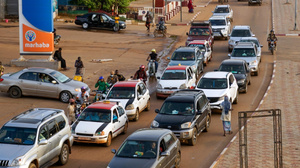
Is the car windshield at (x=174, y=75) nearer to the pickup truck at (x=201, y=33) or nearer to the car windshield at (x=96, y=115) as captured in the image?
the car windshield at (x=96, y=115)

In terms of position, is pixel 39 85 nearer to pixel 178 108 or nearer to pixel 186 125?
pixel 178 108

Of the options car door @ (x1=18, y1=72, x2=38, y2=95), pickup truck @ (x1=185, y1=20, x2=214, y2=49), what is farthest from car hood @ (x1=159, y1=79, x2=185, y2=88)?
pickup truck @ (x1=185, y1=20, x2=214, y2=49)

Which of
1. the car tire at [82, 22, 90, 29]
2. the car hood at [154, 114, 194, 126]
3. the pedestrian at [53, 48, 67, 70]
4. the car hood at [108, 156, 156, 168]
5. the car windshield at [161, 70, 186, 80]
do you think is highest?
the car tire at [82, 22, 90, 29]

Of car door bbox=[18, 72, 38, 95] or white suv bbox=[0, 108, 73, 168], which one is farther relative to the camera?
car door bbox=[18, 72, 38, 95]

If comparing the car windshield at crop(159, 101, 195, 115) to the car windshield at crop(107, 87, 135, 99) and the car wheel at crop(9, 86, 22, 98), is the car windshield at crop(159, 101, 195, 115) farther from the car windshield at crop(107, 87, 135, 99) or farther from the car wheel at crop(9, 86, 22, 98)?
the car wheel at crop(9, 86, 22, 98)

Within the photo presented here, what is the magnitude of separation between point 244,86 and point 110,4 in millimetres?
29764

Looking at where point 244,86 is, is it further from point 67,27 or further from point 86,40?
point 67,27

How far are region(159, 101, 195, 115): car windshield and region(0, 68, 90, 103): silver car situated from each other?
668cm

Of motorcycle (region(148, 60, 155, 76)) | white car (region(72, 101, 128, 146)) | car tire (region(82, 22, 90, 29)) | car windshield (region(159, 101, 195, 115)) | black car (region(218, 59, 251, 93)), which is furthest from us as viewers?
car tire (region(82, 22, 90, 29))

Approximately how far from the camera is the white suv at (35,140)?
16.2 meters

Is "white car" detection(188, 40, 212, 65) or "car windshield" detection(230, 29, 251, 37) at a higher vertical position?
"car windshield" detection(230, 29, 251, 37)

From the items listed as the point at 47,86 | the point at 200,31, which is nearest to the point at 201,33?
the point at 200,31

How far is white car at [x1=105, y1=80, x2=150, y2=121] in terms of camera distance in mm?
24297

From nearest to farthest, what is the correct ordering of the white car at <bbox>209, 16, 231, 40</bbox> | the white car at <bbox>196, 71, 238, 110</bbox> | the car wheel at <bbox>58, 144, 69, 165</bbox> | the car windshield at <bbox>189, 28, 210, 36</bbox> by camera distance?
the car wheel at <bbox>58, 144, 69, 165</bbox> < the white car at <bbox>196, 71, 238, 110</bbox> < the car windshield at <bbox>189, 28, 210, 36</bbox> < the white car at <bbox>209, 16, 231, 40</bbox>
